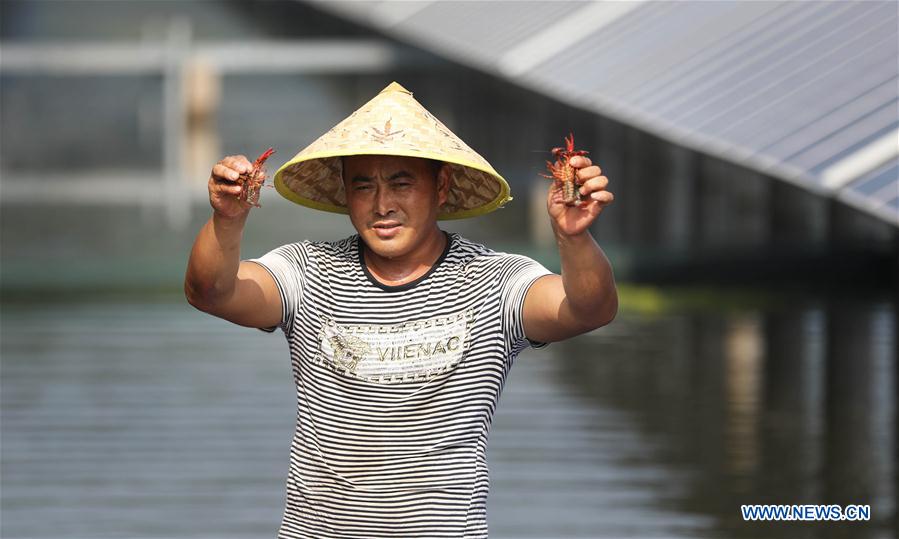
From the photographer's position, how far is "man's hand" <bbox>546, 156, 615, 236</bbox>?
10.3 ft

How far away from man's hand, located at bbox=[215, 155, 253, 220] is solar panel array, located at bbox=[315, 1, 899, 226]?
10.5 ft

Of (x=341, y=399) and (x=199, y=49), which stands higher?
(x=199, y=49)

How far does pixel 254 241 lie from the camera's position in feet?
78.0

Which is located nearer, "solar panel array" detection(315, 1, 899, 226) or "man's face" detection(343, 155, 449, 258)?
"man's face" detection(343, 155, 449, 258)

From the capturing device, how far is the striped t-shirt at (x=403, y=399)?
340 centimetres

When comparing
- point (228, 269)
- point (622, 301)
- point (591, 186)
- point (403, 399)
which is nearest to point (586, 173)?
point (591, 186)

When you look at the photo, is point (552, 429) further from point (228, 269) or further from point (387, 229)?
point (228, 269)

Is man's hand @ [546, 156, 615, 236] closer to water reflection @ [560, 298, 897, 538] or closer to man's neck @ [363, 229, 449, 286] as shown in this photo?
man's neck @ [363, 229, 449, 286]

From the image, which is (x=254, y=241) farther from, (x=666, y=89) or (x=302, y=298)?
(x=302, y=298)

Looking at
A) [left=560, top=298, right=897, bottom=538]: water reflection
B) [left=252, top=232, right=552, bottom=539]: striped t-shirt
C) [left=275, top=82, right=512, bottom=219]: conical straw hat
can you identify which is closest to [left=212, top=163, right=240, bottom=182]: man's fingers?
[left=275, top=82, right=512, bottom=219]: conical straw hat

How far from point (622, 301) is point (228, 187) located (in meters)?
13.5

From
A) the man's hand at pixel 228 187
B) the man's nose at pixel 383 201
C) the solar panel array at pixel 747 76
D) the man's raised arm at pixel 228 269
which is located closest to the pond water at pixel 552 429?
the solar panel array at pixel 747 76

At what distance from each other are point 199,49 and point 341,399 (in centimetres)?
2378

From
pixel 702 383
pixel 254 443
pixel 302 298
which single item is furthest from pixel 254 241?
pixel 302 298
